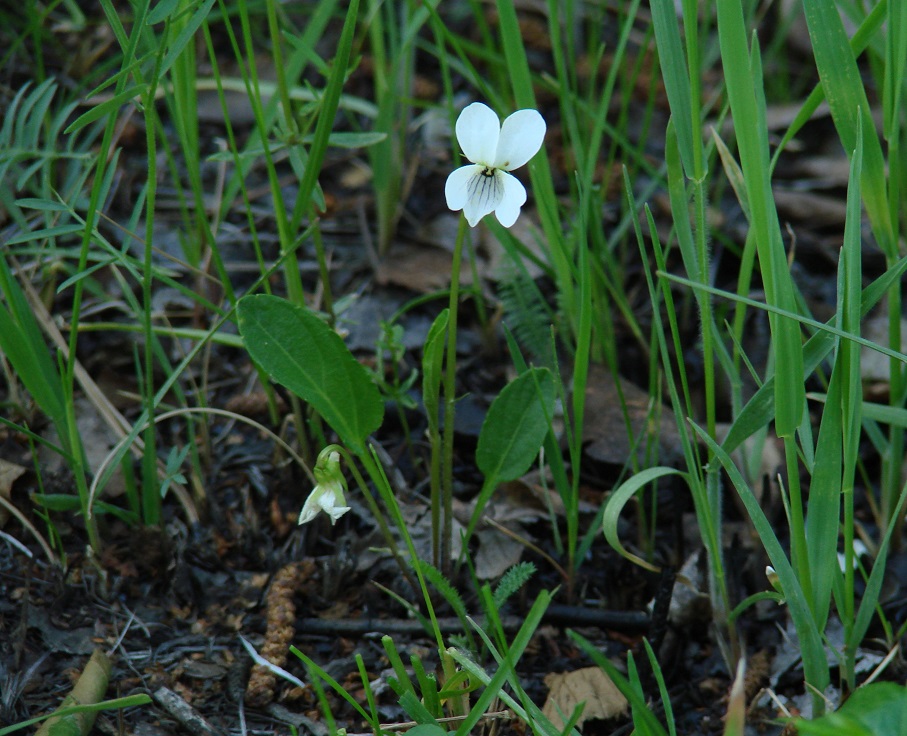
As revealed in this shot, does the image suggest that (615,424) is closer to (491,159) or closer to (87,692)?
(491,159)

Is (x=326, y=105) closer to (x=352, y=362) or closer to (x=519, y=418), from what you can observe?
(x=352, y=362)

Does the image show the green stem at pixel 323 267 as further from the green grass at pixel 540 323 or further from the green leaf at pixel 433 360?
the green leaf at pixel 433 360

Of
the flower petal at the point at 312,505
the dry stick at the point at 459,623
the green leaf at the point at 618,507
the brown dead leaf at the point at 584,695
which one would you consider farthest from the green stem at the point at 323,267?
the brown dead leaf at the point at 584,695

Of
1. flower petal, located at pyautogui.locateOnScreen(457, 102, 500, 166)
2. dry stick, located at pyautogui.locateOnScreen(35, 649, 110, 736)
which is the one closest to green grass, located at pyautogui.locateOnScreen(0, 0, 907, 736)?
flower petal, located at pyautogui.locateOnScreen(457, 102, 500, 166)

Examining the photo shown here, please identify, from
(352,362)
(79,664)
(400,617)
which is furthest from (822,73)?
(79,664)

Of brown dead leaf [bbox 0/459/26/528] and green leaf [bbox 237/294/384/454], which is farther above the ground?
green leaf [bbox 237/294/384/454]

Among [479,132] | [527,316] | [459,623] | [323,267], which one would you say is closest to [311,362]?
[323,267]

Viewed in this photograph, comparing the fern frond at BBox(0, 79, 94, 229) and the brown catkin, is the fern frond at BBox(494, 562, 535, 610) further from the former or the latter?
the fern frond at BBox(0, 79, 94, 229)

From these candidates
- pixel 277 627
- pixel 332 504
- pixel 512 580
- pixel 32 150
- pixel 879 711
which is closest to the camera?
pixel 879 711
